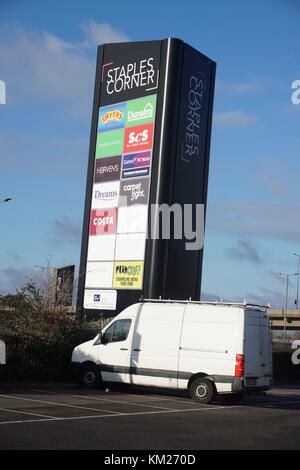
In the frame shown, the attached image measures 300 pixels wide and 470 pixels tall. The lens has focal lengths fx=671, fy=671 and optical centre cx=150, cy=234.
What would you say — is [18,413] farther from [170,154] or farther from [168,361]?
[170,154]

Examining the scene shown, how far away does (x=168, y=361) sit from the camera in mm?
17094

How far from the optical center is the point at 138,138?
28.8 metres

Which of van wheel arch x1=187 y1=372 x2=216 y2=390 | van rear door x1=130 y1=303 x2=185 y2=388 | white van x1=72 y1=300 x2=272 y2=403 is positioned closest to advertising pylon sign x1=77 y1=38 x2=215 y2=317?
white van x1=72 y1=300 x2=272 y2=403

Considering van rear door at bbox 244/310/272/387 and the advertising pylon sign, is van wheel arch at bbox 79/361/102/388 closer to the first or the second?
van rear door at bbox 244/310/272/387

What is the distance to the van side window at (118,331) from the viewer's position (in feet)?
59.4

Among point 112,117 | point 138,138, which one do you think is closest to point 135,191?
point 138,138

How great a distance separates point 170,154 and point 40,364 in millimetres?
11625

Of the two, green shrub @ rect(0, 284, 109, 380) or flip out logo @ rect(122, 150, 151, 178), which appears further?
flip out logo @ rect(122, 150, 151, 178)

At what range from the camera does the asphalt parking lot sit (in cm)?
980

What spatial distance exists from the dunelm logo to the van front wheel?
14666mm

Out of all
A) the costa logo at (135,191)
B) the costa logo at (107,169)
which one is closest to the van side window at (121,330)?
the costa logo at (135,191)

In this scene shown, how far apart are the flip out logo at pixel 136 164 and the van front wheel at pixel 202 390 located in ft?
43.3

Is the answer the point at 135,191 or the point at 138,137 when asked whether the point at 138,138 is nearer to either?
the point at 138,137
